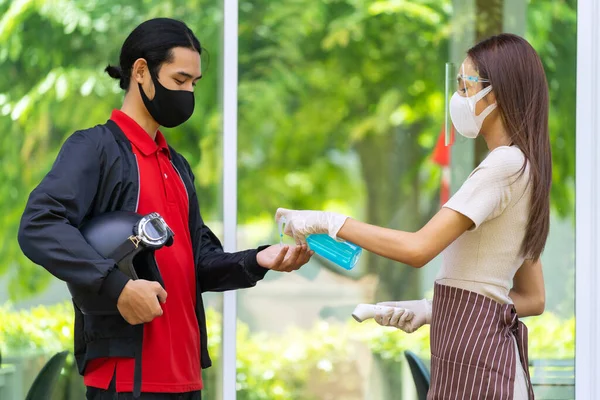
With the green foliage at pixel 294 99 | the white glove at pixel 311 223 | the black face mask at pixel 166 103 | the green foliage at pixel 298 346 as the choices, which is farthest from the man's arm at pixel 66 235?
the green foliage at pixel 298 346

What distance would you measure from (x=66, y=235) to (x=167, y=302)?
1.04 ft

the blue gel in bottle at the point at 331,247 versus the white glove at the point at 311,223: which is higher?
the white glove at the point at 311,223

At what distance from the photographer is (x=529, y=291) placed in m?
2.40

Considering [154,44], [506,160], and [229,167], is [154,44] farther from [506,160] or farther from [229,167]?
[229,167]

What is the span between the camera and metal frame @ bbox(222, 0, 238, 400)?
327 centimetres

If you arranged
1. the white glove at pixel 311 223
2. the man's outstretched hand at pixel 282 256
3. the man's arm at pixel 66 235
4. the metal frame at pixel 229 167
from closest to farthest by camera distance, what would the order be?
the man's arm at pixel 66 235 → the white glove at pixel 311 223 → the man's outstretched hand at pixel 282 256 → the metal frame at pixel 229 167

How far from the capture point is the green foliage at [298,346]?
364 centimetres

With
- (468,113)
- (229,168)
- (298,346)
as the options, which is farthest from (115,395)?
(298,346)

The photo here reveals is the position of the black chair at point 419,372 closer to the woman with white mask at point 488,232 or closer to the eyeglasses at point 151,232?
the woman with white mask at point 488,232

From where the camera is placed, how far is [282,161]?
396cm

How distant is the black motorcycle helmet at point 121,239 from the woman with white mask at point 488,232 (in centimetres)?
34
